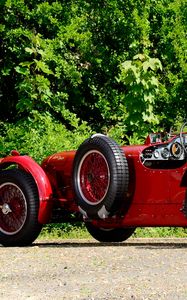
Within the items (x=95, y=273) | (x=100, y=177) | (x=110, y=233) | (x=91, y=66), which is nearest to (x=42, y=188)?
(x=100, y=177)

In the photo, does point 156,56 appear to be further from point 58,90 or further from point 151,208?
point 151,208

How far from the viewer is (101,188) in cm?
980

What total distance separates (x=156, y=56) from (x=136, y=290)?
48.0ft

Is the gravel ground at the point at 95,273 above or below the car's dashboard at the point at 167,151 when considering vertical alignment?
below

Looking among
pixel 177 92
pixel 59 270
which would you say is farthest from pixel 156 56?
pixel 59 270

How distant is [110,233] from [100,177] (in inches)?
62.0

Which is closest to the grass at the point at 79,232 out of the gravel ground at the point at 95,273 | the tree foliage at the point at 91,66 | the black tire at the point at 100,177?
the tree foliage at the point at 91,66

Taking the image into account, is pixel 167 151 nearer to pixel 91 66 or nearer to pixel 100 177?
pixel 100 177

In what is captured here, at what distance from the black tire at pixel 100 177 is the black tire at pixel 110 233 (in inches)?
46.7

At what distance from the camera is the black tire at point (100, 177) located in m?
→ 9.58

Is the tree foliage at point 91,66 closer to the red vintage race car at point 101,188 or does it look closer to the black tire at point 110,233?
the black tire at point 110,233

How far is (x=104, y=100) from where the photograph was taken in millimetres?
19359

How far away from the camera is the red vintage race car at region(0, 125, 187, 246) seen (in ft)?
31.5

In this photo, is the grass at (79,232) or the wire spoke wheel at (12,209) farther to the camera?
the grass at (79,232)
